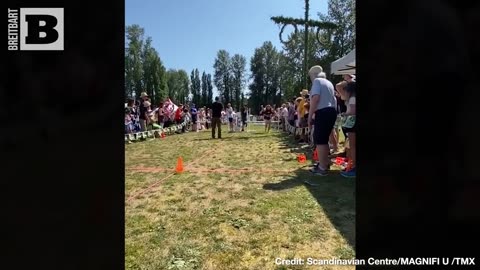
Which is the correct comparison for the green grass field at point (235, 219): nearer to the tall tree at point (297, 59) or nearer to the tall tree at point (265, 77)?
the tall tree at point (297, 59)

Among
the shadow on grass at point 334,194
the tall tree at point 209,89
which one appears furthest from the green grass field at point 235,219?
the tall tree at point 209,89

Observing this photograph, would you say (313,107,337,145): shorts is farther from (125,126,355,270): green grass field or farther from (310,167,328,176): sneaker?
(125,126,355,270): green grass field

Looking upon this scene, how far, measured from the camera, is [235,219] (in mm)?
3334

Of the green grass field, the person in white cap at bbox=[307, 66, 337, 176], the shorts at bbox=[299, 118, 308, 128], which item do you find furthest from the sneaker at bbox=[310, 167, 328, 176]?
the shorts at bbox=[299, 118, 308, 128]

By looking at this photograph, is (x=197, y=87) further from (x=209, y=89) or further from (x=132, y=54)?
(x=132, y=54)

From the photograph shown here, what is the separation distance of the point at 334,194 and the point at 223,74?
59271 millimetres

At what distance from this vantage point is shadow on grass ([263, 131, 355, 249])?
3.11 metres
